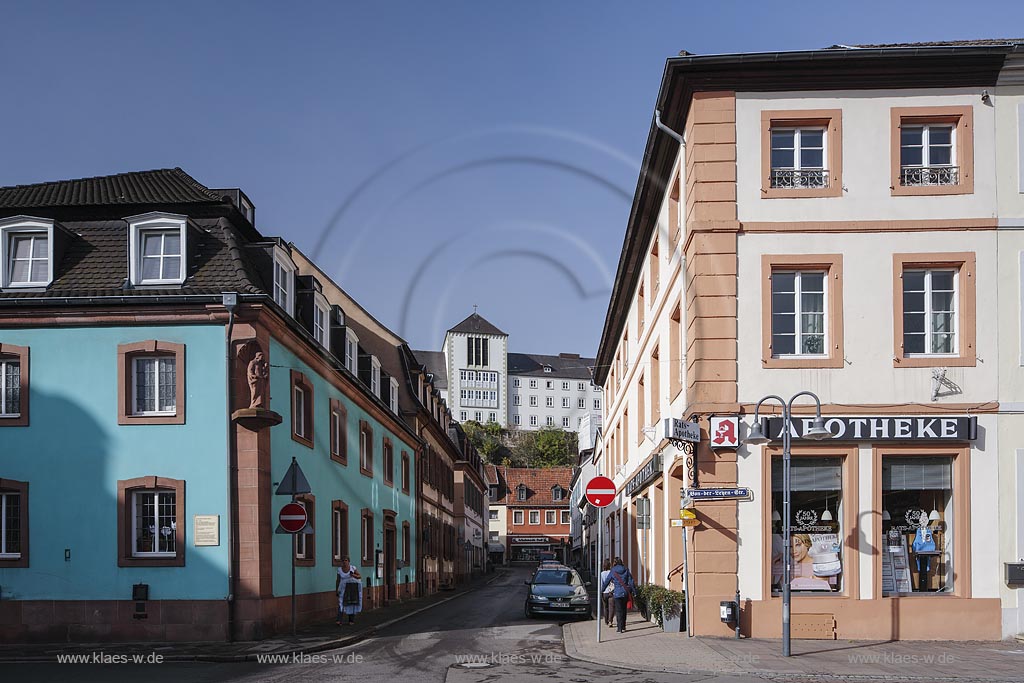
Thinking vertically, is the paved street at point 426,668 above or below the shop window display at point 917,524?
below

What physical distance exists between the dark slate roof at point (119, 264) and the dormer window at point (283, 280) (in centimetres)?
125

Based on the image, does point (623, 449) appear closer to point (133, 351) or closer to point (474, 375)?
point (133, 351)

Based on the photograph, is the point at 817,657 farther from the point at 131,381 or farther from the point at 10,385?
the point at 10,385

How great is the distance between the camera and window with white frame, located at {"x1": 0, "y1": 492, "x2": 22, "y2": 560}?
75.7 ft

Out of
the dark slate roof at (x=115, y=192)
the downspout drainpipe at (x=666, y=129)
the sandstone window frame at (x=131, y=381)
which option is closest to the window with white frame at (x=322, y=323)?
the dark slate roof at (x=115, y=192)

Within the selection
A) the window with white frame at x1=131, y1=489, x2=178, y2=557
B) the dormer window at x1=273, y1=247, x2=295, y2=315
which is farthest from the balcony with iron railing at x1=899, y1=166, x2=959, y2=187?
the window with white frame at x1=131, y1=489, x2=178, y2=557

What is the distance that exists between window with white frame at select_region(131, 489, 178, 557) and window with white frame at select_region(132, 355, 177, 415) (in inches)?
73.9

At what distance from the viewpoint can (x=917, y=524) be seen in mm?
21328

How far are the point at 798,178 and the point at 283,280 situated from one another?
12.9 m

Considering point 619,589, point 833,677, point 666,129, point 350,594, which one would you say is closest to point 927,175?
point 666,129

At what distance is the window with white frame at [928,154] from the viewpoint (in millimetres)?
21531

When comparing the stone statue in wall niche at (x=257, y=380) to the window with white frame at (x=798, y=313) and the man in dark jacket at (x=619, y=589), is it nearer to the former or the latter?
the man in dark jacket at (x=619, y=589)

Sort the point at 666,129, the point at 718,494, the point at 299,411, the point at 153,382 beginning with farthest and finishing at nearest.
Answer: the point at 299,411 → the point at 153,382 → the point at 666,129 → the point at 718,494

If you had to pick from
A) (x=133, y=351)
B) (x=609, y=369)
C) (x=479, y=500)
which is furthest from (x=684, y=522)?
(x=479, y=500)
